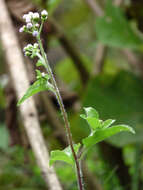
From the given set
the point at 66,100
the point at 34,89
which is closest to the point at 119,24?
the point at 66,100

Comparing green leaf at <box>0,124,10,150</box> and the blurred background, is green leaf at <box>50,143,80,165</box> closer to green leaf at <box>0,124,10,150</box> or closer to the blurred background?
the blurred background

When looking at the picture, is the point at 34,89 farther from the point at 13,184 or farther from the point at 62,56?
the point at 62,56

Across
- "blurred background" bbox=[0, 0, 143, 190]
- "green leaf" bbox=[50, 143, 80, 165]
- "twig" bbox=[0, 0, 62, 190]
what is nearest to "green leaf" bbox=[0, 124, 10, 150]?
"blurred background" bbox=[0, 0, 143, 190]

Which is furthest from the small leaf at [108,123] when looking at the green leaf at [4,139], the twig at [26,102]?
the green leaf at [4,139]

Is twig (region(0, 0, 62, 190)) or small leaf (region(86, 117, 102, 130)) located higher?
twig (region(0, 0, 62, 190))

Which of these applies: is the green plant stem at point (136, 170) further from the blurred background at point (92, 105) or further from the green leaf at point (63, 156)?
the green leaf at point (63, 156)

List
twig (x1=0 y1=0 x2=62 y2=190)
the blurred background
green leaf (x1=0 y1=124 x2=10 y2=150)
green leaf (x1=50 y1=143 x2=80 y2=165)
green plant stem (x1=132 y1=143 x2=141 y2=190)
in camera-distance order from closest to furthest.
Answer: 1. green leaf (x1=50 y1=143 x2=80 y2=165)
2. twig (x1=0 y1=0 x2=62 y2=190)
3. green plant stem (x1=132 y1=143 x2=141 y2=190)
4. the blurred background
5. green leaf (x1=0 y1=124 x2=10 y2=150)
